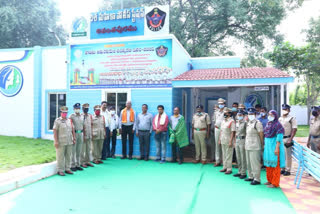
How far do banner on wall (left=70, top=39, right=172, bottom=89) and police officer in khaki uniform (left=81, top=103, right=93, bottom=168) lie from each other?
1982 millimetres

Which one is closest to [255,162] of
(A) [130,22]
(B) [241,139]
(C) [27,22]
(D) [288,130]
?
(B) [241,139]

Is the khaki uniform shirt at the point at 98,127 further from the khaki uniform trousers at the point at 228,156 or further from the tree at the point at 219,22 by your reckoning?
the tree at the point at 219,22

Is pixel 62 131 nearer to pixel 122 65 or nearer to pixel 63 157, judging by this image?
pixel 63 157

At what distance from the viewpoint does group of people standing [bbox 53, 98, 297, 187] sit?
572cm

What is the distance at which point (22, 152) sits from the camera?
830cm

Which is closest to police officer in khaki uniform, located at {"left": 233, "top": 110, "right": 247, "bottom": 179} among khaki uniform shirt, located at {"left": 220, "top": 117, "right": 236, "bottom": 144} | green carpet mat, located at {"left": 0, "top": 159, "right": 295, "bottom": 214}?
green carpet mat, located at {"left": 0, "top": 159, "right": 295, "bottom": 214}

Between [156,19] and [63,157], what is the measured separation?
5143mm

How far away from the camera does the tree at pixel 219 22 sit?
1861 centimetres

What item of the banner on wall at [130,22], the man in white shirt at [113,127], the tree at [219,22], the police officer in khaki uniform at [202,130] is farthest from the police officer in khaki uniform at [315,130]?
the tree at [219,22]

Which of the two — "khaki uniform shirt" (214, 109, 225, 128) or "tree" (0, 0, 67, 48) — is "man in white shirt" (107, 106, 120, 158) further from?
"tree" (0, 0, 67, 48)

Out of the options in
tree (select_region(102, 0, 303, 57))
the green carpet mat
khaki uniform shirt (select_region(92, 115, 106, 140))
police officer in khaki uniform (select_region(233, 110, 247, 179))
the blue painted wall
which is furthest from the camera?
→ tree (select_region(102, 0, 303, 57))

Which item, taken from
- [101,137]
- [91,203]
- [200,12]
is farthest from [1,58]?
[200,12]

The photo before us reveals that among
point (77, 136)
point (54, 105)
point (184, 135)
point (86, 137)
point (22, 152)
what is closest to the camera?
point (77, 136)

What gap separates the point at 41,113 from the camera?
1159 cm
